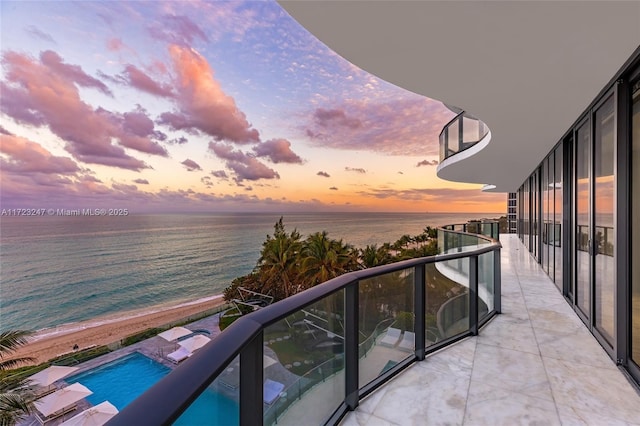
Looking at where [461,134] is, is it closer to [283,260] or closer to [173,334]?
[283,260]

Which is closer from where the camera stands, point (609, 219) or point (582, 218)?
point (609, 219)

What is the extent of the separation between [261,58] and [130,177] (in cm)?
2896

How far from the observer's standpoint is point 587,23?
234cm

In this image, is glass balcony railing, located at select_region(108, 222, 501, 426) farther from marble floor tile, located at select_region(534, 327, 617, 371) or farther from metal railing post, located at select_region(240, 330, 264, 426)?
marble floor tile, located at select_region(534, 327, 617, 371)

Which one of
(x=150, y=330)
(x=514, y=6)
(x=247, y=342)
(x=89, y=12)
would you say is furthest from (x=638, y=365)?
(x=89, y=12)

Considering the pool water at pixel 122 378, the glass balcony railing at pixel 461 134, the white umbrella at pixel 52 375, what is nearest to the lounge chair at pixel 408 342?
the glass balcony railing at pixel 461 134

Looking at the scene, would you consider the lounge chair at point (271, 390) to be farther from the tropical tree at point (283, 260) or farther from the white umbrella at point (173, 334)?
the tropical tree at point (283, 260)

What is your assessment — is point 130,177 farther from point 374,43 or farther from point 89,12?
point 374,43

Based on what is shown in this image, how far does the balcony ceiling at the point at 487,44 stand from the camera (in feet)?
7.16

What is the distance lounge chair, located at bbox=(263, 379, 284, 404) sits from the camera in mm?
1487

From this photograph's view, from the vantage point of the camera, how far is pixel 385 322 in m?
2.94

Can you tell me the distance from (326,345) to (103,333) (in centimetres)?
3270

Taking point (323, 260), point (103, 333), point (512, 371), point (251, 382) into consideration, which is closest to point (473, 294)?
point (512, 371)

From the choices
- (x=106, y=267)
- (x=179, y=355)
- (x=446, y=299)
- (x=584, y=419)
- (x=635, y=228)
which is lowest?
(x=179, y=355)
